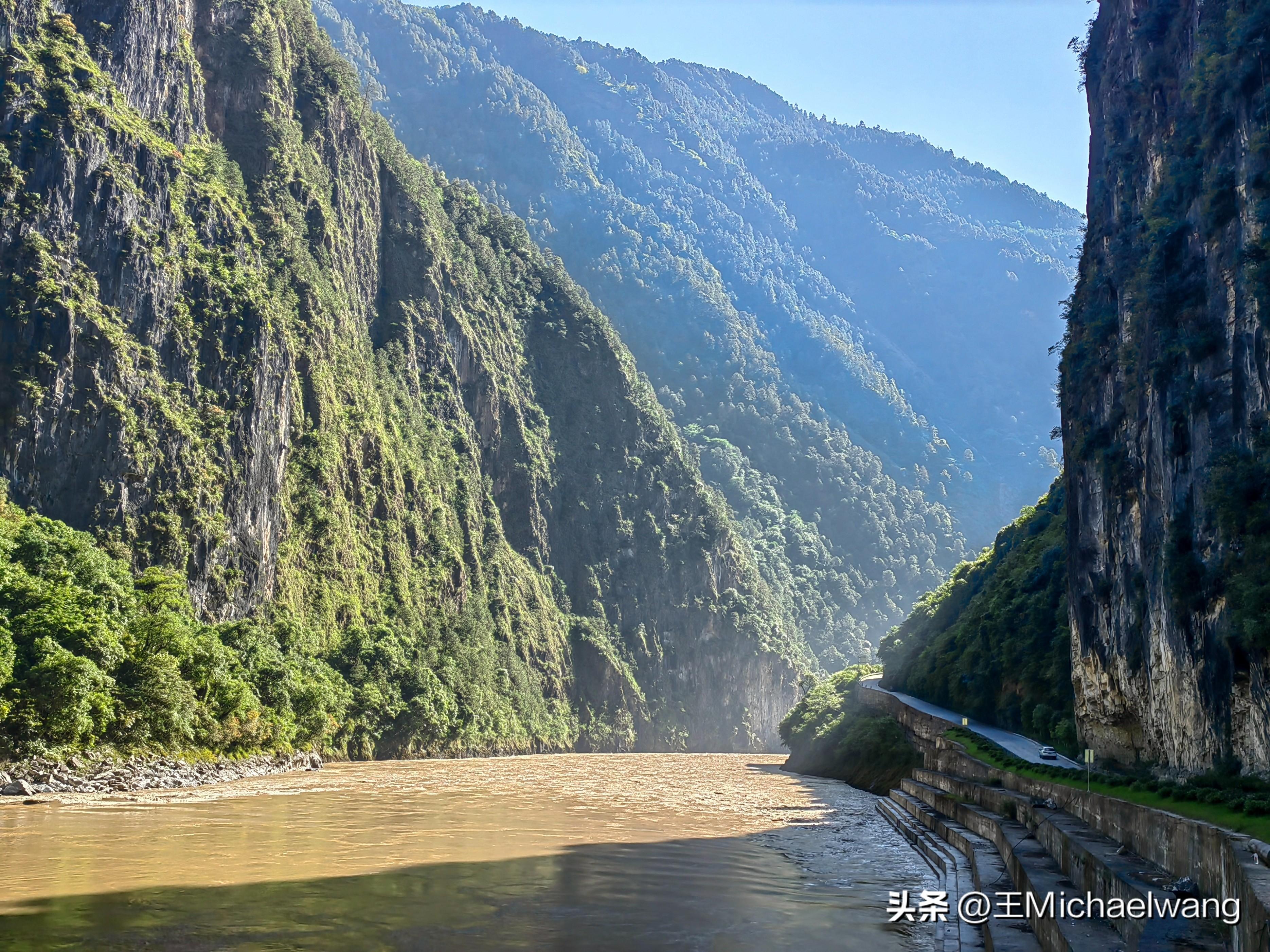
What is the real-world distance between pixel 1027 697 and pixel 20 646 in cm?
4802

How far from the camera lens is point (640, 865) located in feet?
95.5

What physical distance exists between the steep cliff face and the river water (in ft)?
31.2

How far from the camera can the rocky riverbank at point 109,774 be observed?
141 feet

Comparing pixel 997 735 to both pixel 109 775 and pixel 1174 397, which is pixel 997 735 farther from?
pixel 109 775

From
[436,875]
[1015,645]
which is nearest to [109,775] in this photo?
[436,875]

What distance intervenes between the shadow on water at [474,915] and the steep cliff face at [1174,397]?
12.1 m

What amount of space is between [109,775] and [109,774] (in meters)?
0.03

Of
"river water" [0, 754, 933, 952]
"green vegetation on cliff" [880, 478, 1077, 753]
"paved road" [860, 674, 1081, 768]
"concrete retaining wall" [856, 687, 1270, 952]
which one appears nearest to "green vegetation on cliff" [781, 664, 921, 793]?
"paved road" [860, 674, 1081, 768]

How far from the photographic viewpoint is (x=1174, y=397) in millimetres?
33938

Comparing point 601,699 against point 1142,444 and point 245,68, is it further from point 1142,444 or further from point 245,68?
point 1142,444

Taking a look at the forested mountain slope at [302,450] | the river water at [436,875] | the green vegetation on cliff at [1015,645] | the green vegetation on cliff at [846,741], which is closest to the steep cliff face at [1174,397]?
the green vegetation on cliff at [1015,645]

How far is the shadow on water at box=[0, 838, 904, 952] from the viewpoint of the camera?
59.3 ft

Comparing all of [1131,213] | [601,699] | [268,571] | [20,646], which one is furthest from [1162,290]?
[601,699]

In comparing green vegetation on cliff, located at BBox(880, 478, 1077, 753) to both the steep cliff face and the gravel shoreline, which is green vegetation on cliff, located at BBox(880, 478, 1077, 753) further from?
the gravel shoreline
